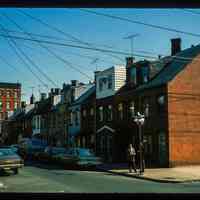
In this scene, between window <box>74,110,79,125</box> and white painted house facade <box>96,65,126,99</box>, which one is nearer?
white painted house facade <box>96,65,126,99</box>

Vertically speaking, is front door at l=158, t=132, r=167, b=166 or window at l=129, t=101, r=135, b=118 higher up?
window at l=129, t=101, r=135, b=118

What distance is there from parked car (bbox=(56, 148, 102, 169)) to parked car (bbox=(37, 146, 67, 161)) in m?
1.50

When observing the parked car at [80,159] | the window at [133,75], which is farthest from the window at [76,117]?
the parked car at [80,159]

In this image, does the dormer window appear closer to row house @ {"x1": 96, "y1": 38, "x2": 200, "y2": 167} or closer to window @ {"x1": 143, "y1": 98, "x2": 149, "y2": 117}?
row house @ {"x1": 96, "y1": 38, "x2": 200, "y2": 167}

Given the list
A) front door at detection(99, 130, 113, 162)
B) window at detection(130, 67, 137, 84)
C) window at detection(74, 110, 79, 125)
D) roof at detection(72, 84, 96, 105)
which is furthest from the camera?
window at detection(74, 110, 79, 125)

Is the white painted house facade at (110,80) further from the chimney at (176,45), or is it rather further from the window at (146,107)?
the window at (146,107)

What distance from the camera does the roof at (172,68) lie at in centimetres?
3275

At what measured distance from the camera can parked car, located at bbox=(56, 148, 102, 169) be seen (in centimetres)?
3077

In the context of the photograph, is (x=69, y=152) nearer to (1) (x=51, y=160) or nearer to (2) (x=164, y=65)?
(1) (x=51, y=160)

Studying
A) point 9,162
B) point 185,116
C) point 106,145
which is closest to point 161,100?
point 185,116

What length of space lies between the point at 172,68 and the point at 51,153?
12.4 meters

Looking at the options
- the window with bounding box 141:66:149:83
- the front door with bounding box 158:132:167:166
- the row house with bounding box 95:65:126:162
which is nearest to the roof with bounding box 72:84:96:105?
the row house with bounding box 95:65:126:162
